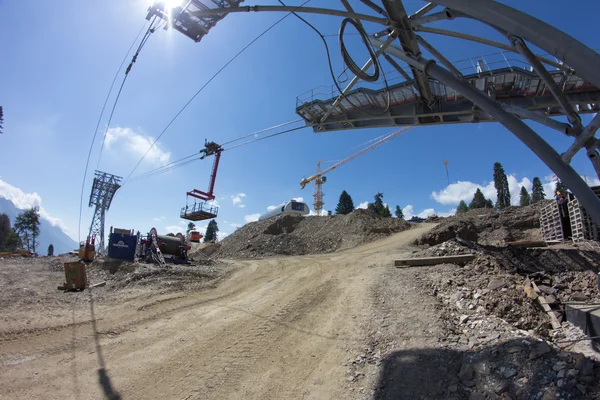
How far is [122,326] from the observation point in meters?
8.28

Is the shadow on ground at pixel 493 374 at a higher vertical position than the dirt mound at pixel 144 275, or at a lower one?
lower

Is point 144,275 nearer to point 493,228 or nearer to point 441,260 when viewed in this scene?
point 441,260

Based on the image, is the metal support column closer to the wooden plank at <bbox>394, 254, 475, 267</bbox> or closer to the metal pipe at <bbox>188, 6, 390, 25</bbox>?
the metal pipe at <bbox>188, 6, 390, 25</bbox>

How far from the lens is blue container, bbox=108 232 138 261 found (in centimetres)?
1820

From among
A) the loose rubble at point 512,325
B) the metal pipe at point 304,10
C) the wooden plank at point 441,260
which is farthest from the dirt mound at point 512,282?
the metal pipe at point 304,10

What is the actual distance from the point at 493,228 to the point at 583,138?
30.2 meters

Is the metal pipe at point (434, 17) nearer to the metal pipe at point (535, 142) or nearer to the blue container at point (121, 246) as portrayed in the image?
the metal pipe at point (535, 142)

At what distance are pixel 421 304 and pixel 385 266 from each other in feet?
19.0

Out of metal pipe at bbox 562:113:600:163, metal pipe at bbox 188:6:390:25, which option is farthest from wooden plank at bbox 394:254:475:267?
metal pipe at bbox 188:6:390:25

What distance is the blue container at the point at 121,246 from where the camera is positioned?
1820cm

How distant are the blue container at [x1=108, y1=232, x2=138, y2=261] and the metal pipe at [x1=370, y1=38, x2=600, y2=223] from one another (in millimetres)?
18044

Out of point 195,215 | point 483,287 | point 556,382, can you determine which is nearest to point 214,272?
point 195,215

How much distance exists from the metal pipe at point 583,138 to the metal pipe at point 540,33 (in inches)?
39.2

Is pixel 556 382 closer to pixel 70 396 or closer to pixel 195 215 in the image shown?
pixel 70 396
